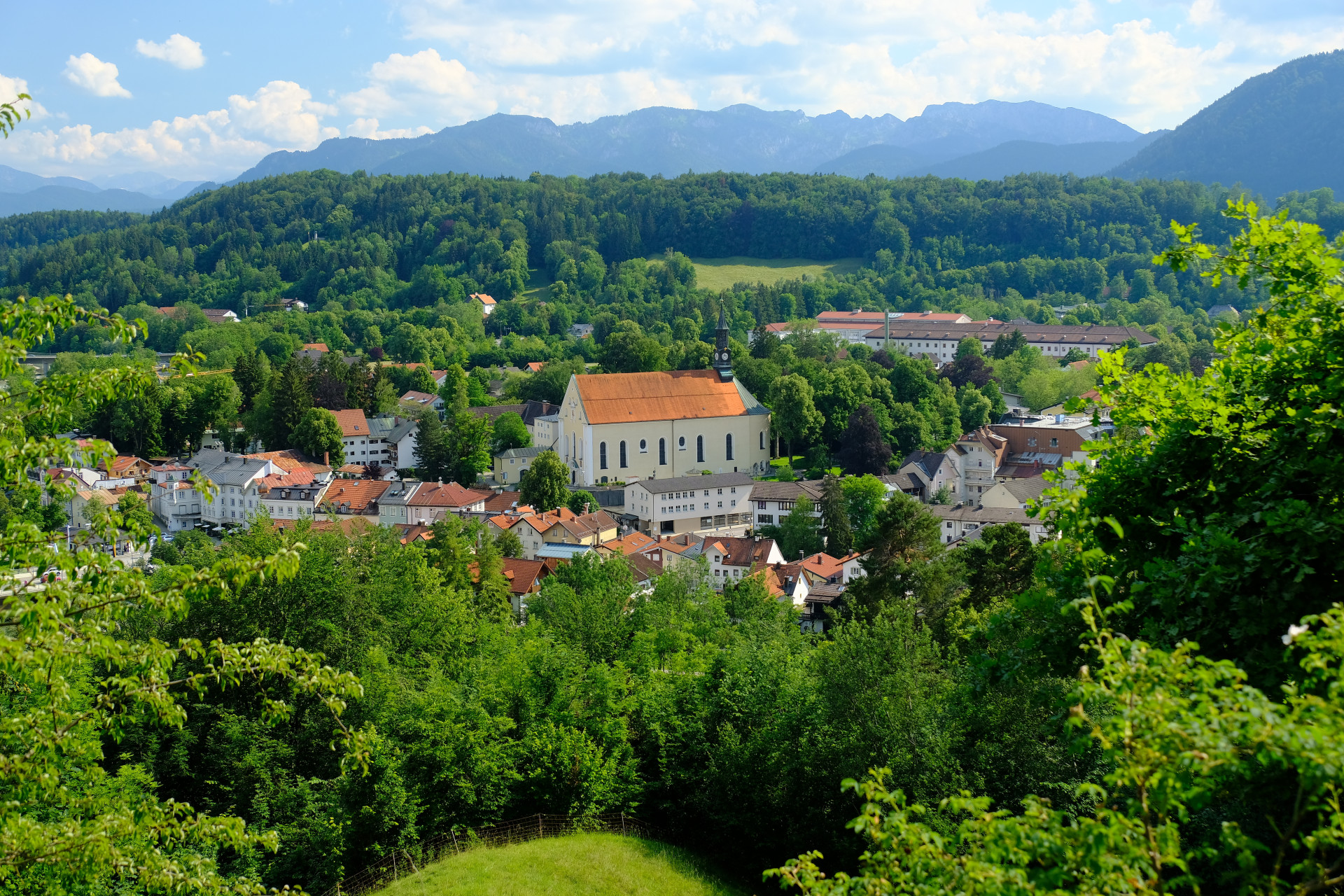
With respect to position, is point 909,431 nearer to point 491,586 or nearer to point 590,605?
point 491,586

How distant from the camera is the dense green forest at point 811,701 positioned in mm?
4086

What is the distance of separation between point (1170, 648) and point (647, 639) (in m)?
16.5

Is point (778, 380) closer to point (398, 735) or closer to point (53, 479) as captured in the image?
point (398, 735)

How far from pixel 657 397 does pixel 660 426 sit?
1692mm

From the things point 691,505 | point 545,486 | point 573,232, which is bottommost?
point 691,505

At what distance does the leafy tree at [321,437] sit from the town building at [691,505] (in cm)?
1991

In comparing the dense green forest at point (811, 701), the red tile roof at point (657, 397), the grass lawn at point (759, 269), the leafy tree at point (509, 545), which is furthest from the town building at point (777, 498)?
the grass lawn at point (759, 269)

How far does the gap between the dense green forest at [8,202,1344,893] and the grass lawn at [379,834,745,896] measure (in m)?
1.03

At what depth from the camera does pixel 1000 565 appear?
2764 cm

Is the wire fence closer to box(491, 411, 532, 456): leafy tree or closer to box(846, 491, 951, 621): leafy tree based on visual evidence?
box(846, 491, 951, 621): leafy tree

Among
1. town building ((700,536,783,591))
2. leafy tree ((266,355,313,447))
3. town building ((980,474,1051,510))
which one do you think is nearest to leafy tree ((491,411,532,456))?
leafy tree ((266,355,313,447))

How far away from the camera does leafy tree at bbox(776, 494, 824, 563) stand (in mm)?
50844

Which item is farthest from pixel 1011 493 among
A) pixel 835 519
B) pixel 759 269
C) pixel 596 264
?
pixel 759 269

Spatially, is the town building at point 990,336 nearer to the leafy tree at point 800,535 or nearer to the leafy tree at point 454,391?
the leafy tree at point 454,391
